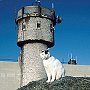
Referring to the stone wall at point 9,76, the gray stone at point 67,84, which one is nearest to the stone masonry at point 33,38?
the stone wall at point 9,76

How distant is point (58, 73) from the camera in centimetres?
1175

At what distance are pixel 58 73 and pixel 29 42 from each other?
1612cm

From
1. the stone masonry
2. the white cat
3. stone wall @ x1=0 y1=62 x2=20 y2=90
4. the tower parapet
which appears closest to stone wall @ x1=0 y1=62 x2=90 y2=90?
stone wall @ x1=0 y1=62 x2=20 y2=90

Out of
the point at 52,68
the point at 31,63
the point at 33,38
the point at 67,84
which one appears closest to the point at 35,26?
the point at 33,38

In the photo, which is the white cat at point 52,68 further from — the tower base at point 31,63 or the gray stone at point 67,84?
the tower base at point 31,63

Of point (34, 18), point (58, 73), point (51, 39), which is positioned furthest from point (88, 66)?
point (58, 73)

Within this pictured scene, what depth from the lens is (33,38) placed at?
2741 cm

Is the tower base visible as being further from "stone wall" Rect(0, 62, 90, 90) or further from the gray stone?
the gray stone

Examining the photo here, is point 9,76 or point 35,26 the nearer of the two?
point 35,26

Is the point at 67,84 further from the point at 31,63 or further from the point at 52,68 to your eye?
the point at 31,63

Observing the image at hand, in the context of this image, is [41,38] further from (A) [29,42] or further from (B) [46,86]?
(B) [46,86]

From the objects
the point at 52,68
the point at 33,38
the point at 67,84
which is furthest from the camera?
the point at 33,38

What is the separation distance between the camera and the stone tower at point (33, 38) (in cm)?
2728

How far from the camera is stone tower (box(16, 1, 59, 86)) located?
89.5 ft
